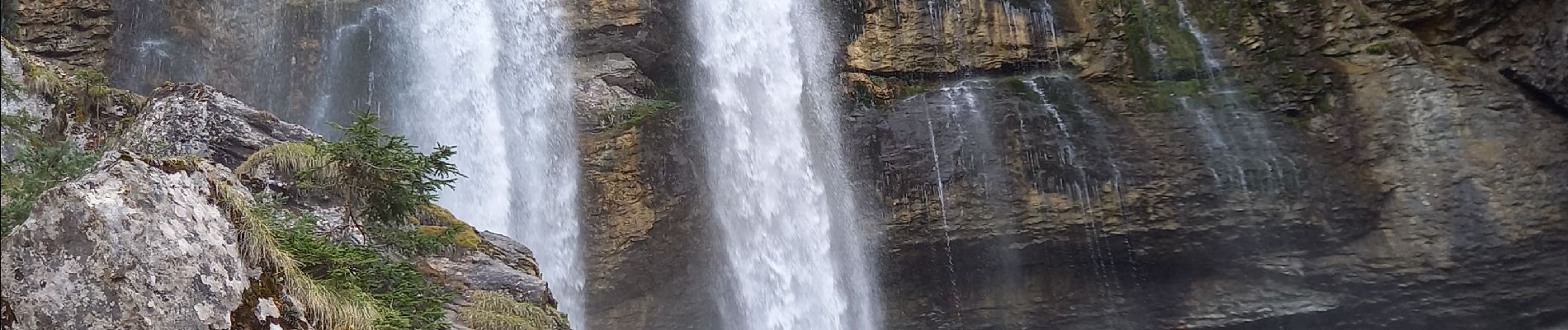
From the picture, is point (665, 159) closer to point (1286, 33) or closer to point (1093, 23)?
point (1093, 23)

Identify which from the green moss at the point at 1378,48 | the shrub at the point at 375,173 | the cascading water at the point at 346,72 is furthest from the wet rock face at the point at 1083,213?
the shrub at the point at 375,173

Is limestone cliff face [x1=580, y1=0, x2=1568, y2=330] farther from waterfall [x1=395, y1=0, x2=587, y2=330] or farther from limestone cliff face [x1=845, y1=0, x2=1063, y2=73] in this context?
waterfall [x1=395, y1=0, x2=587, y2=330]

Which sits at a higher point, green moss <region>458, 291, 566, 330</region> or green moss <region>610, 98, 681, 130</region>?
green moss <region>610, 98, 681, 130</region>

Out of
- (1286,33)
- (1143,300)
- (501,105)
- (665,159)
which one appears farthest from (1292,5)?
(501,105)

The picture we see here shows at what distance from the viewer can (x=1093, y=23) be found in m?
17.4

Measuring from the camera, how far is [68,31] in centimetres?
1700

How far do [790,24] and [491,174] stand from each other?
5.49m

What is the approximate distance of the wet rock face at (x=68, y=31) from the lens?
657 inches

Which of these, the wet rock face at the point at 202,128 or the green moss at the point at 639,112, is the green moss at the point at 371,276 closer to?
the wet rock face at the point at 202,128

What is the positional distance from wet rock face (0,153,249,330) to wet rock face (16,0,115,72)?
13687 mm

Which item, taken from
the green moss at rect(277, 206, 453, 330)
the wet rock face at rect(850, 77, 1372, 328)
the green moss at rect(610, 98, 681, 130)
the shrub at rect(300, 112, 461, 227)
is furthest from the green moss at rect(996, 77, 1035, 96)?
the green moss at rect(277, 206, 453, 330)

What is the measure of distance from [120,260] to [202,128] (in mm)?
4723

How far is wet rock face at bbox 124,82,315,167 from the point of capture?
8.88 meters

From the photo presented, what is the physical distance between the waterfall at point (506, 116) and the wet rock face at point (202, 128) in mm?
5546
